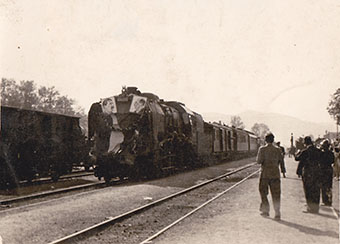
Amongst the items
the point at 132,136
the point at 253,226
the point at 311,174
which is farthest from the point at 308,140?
the point at 132,136

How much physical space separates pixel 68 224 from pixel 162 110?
10858 mm

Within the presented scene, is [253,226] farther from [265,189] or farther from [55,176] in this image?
[55,176]

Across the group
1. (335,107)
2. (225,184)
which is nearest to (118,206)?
(225,184)

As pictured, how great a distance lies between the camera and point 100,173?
1584 cm

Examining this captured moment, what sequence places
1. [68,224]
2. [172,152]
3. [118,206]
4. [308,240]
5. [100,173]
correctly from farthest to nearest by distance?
[172,152], [100,173], [118,206], [68,224], [308,240]

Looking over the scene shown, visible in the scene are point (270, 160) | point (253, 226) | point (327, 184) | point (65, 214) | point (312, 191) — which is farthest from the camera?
point (327, 184)

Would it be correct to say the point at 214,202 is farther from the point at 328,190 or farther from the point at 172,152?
the point at 172,152

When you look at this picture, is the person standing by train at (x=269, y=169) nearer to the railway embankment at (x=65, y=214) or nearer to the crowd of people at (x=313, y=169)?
the crowd of people at (x=313, y=169)

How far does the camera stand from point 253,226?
749 cm

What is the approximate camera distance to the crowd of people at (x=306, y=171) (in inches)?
336

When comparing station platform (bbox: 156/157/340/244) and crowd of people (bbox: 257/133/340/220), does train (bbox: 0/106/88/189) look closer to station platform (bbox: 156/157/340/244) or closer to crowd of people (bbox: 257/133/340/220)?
station platform (bbox: 156/157/340/244)

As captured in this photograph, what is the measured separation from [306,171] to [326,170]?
0.53 metres

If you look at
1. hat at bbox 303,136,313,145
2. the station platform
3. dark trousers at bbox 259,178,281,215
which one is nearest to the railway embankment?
the station platform

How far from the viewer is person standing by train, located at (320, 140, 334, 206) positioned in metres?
9.10
